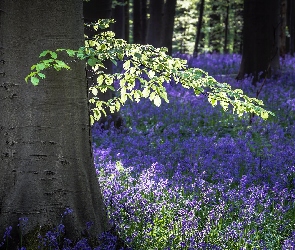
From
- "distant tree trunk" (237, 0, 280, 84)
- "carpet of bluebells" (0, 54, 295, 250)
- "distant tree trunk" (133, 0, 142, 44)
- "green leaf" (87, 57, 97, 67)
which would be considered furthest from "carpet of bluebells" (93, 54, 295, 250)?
"distant tree trunk" (133, 0, 142, 44)

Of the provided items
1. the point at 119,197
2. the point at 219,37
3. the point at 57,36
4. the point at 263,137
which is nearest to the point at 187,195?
the point at 119,197

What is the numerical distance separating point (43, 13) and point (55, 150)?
45.9 inches

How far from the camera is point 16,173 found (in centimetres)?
Answer: 426

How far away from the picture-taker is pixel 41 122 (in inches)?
163

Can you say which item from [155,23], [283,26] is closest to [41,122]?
[155,23]

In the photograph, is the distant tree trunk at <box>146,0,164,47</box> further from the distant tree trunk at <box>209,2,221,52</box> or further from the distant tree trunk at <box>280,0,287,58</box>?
the distant tree trunk at <box>209,2,221,52</box>

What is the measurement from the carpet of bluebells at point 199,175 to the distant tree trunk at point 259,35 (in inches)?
41.6

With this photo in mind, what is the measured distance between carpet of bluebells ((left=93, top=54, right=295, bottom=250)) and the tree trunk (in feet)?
2.80

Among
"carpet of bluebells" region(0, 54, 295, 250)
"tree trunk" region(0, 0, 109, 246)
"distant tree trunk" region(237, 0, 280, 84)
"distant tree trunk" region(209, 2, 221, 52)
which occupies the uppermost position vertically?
"distant tree trunk" region(209, 2, 221, 52)

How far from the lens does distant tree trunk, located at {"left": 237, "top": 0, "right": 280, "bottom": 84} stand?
15.0 meters

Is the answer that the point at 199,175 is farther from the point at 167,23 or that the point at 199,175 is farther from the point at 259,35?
the point at 167,23

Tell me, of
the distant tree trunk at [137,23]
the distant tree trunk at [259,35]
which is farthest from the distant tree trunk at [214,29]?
the distant tree trunk at [259,35]

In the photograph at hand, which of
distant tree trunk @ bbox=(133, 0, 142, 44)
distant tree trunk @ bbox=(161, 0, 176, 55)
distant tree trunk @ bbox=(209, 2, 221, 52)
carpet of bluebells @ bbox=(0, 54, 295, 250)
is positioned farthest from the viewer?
distant tree trunk @ bbox=(209, 2, 221, 52)

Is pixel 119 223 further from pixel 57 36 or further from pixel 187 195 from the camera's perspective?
pixel 57 36
